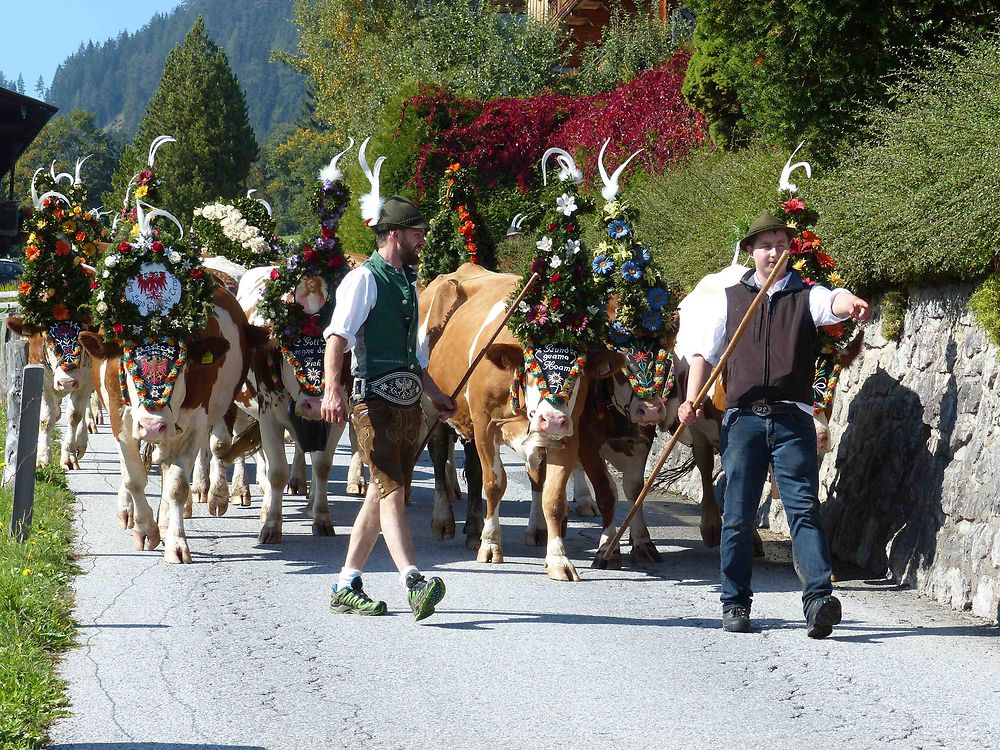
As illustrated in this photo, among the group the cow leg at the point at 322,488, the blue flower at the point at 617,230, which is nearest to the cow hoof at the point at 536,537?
the cow leg at the point at 322,488

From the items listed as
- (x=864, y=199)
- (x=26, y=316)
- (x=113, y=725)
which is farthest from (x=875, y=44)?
(x=113, y=725)

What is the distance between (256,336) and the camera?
427 inches

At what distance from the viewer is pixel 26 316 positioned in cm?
1230

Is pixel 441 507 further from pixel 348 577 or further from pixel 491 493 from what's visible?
pixel 348 577

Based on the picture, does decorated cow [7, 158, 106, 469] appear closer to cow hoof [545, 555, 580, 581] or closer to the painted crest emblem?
the painted crest emblem

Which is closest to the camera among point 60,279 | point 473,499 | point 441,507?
point 473,499

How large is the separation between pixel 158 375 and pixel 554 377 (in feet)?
9.18

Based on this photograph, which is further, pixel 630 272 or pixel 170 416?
pixel 630 272

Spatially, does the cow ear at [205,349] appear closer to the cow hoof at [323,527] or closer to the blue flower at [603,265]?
the cow hoof at [323,527]

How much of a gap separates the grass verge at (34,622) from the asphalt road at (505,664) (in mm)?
122

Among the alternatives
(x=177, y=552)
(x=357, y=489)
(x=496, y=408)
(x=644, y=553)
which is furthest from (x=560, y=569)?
(x=357, y=489)

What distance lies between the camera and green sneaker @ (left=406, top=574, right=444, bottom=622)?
7.27m

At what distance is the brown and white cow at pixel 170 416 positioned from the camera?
9320 mm

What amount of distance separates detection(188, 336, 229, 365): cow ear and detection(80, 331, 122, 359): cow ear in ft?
1.85
